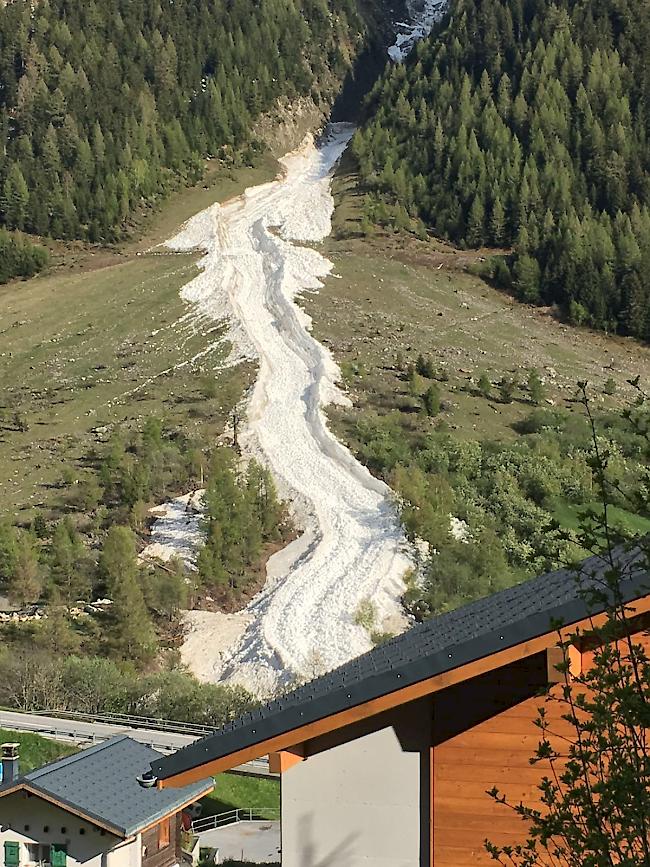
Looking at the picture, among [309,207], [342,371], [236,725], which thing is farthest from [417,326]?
[236,725]

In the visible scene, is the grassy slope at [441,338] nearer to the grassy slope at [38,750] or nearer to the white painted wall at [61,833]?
the grassy slope at [38,750]

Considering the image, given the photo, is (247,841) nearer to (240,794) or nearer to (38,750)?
(240,794)

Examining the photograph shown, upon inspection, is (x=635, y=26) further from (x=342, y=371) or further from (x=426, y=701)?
(x=426, y=701)

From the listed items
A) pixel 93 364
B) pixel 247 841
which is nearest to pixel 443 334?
pixel 93 364

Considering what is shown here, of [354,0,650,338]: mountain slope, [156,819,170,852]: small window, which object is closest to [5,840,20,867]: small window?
[156,819,170,852]: small window

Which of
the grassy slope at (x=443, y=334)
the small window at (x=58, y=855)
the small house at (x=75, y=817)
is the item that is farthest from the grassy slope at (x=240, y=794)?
the grassy slope at (x=443, y=334)

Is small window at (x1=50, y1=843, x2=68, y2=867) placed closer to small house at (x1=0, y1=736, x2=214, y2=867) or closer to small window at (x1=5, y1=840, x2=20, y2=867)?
small house at (x1=0, y1=736, x2=214, y2=867)

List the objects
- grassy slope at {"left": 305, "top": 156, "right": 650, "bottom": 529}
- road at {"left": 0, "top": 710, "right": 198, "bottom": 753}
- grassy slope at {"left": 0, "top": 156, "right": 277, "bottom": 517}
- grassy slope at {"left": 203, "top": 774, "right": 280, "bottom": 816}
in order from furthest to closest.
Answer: grassy slope at {"left": 305, "top": 156, "right": 650, "bottom": 529}
grassy slope at {"left": 0, "top": 156, "right": 277, "bottom": 517}
road at {"left": 0, "top": 710, "right": 198, "bottom": 753}
grassy slope at {"left": 203, "top": 774, "right": 280, "bottom": 816}
